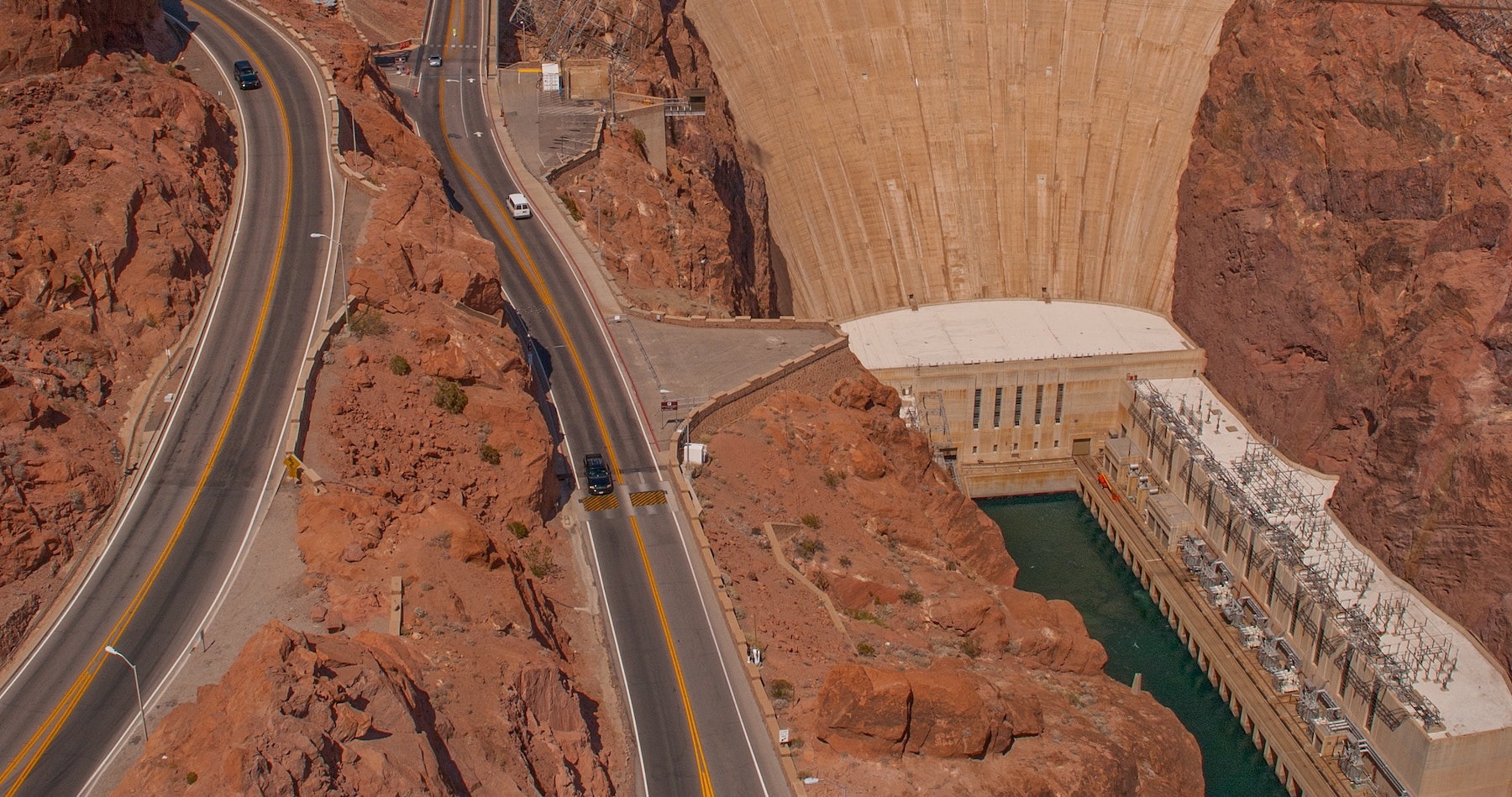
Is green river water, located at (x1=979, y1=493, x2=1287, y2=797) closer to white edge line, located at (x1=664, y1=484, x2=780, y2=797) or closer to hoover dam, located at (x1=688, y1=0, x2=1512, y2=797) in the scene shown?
hoover dam, located at (x1=688, y1=0, x2=1512, y2=797)

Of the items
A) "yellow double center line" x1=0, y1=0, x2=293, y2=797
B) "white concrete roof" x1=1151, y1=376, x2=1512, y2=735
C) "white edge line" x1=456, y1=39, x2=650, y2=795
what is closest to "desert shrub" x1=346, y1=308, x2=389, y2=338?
"yellow double center line" x1=0, y1=0, x2=293, y2=797

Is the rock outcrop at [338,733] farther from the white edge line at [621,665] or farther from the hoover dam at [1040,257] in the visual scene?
the hoover dam at [1040,257]

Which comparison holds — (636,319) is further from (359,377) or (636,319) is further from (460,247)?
(359,377)

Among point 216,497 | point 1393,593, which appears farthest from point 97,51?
point 1393,593

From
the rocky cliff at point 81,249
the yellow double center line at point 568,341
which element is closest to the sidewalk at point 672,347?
the yellow double center line at point 568,341

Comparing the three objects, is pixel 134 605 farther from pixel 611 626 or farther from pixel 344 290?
pixel 344 290

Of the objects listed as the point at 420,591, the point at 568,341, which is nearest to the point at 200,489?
the point at 420,591
